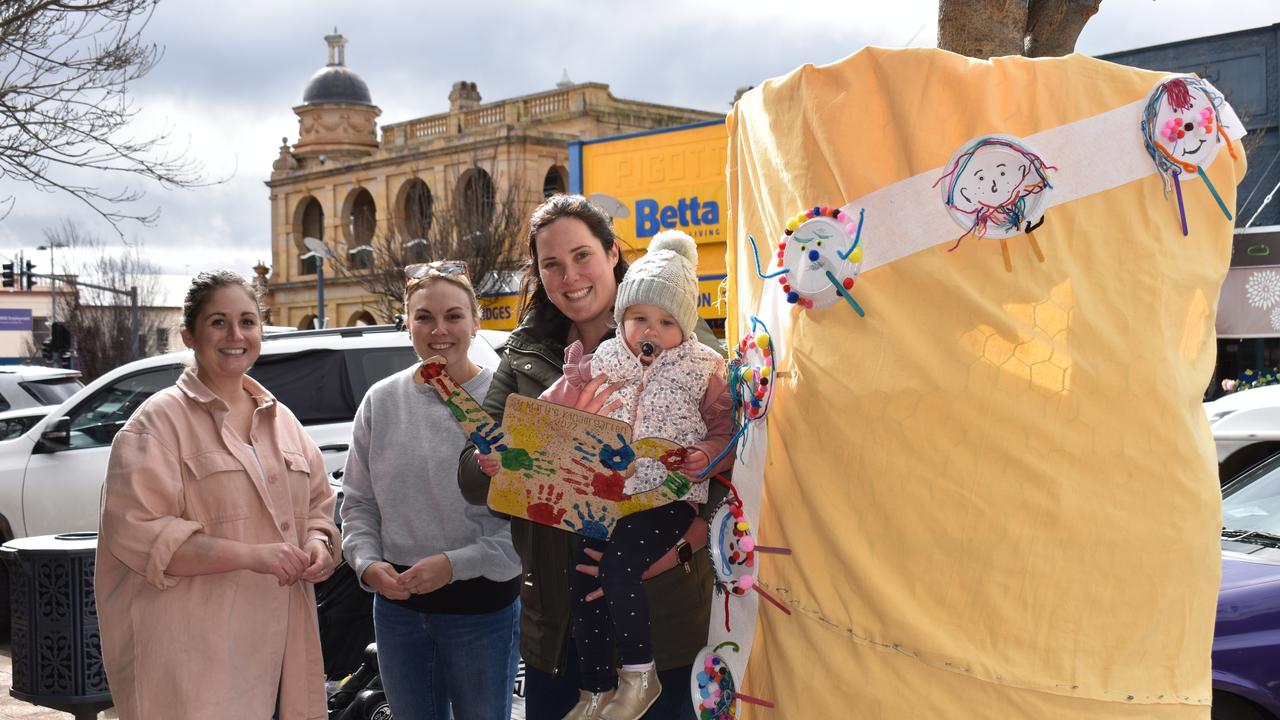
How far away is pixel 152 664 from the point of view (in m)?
3.36

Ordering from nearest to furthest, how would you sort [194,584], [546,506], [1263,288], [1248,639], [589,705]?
1. [546,506]
2. [589,705]
3. [194,584]
4. [1248,639]
5. [1263,288]

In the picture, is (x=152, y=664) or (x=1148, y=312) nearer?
(x=1148, y=312)

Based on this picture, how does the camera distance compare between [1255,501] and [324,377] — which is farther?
[324,377]

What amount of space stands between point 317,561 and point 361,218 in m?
48.3

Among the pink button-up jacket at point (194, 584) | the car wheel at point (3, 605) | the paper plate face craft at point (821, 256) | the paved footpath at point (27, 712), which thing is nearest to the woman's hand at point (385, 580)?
the pink button-up jacket at point (194, 584)

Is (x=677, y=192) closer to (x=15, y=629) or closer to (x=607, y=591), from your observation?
(x=15, y=629)

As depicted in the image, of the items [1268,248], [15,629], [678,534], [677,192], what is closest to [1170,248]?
[678,534]

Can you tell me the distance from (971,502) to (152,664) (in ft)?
7.76

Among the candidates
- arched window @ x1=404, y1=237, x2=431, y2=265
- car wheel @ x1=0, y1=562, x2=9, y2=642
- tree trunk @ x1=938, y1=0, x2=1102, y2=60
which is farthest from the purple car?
arched window @ x1=404, y1=237, x2=431, y2=265

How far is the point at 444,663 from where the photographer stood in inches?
145

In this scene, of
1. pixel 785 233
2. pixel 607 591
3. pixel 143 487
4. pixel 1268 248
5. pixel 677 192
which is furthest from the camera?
pixel 677 192

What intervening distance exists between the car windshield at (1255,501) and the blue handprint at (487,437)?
3.24 meters

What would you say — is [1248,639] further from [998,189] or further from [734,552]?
[998,189]

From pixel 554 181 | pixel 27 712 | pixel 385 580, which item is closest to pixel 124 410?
pixel 27 712
